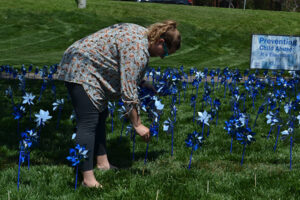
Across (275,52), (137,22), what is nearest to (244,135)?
(275,52)

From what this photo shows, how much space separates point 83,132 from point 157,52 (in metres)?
0.99

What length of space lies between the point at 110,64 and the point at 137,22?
58.9ft

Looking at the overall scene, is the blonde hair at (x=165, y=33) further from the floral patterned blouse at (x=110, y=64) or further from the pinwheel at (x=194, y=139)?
the pinwheel at (x=194, y=139)

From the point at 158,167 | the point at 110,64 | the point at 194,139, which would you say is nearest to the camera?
the point at 110,64

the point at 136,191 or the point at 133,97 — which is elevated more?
the point at 133,97

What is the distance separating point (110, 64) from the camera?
348 centimetres

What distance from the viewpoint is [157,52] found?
3426 mm

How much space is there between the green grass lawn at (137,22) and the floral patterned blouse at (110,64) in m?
10.2

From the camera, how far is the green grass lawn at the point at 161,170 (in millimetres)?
3580

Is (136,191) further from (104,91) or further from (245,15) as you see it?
(245,15)

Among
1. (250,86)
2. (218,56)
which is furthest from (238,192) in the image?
(218,56)

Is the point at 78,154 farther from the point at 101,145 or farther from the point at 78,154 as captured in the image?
the point at 101,145

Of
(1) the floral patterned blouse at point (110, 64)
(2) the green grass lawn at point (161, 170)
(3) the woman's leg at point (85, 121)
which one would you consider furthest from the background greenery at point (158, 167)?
(1) the floral patterned blouse at point (110, 64)

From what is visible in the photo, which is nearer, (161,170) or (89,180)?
(89,180)
